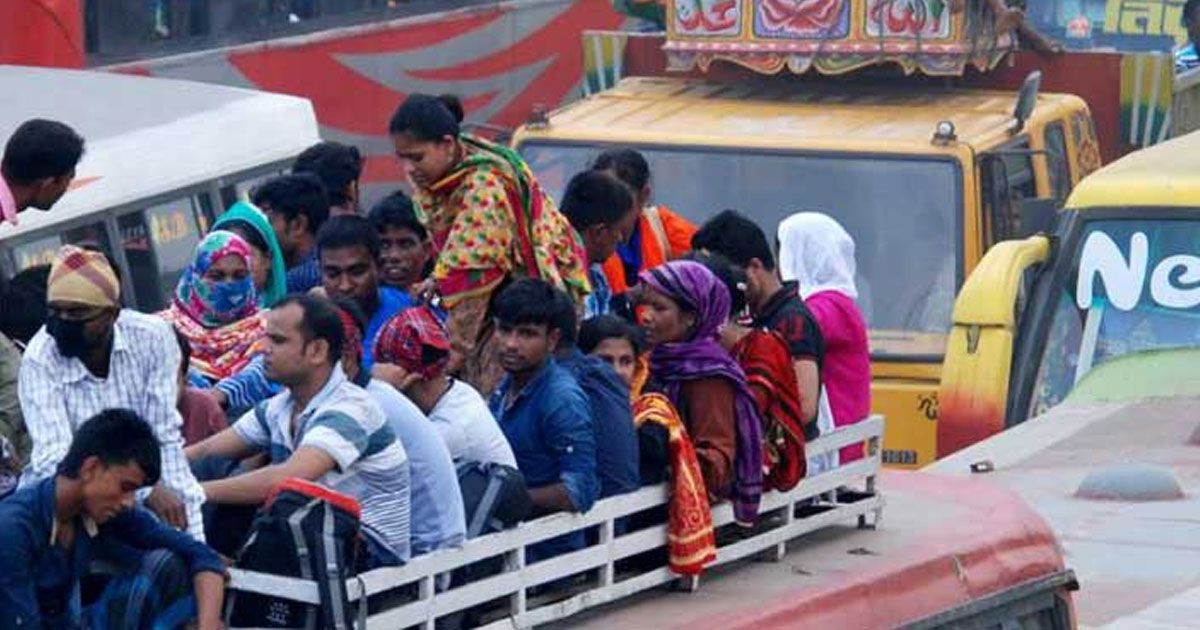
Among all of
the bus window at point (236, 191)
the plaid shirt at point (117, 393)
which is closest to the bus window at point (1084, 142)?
the bus window at point (236, 191)

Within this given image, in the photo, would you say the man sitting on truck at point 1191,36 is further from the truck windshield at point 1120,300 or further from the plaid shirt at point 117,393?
the plaid shirt at point 117,393

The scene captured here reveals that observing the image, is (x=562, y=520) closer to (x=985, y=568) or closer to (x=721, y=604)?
(x=721, y=604)

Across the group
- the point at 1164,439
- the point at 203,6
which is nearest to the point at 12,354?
the point at 1164,439

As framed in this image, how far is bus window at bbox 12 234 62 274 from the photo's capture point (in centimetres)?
1001

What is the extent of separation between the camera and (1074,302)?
36.7 ft

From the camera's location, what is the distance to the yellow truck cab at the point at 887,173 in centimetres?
1176

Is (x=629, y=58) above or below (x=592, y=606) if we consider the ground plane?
below

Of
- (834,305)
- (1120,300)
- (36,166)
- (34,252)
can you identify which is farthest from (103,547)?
(1120,300)

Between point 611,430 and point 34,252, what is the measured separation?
182 inches

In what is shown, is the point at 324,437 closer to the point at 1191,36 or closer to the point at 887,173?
the point at 887,173

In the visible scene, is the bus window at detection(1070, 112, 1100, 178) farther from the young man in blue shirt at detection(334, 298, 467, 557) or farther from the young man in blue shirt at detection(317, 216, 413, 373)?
the young man in blue shirt at detection(334, 298, 467, 557)

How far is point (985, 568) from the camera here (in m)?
6.43

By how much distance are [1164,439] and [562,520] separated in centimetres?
533

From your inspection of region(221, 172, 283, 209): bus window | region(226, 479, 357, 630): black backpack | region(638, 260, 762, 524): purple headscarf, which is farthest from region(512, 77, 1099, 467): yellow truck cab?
region(226, 479, 357, 630): black backpack
